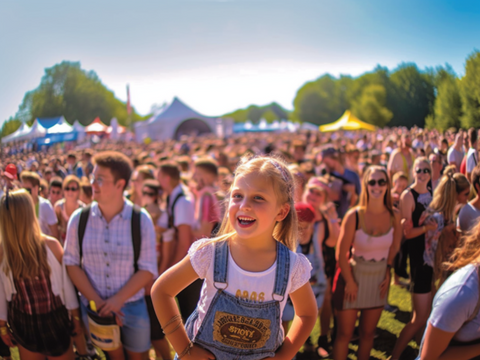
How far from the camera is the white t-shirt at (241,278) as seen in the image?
1.49 meters

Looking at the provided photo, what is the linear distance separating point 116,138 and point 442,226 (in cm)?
633

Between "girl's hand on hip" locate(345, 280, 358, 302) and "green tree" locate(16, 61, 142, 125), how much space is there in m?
3.88

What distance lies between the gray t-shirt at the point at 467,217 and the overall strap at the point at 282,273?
1990mm

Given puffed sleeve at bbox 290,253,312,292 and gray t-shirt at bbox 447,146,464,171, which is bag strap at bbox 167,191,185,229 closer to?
puffed sleeve at bbox 290,253,312,292

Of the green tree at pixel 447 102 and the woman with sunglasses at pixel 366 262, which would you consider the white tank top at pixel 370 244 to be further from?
the green tree at pixel 447 102

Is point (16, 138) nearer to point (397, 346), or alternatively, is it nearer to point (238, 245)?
point (238, 245)

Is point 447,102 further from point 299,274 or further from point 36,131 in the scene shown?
point 36,131

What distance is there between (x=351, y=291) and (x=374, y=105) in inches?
169

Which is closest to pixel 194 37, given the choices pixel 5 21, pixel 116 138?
pixel 5 21

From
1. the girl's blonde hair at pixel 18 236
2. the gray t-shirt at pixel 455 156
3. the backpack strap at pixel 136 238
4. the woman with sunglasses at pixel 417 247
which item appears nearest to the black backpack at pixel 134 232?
the backpack strap at pixel 136 238

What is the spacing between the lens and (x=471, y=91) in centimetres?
450

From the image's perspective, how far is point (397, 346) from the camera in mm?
3096

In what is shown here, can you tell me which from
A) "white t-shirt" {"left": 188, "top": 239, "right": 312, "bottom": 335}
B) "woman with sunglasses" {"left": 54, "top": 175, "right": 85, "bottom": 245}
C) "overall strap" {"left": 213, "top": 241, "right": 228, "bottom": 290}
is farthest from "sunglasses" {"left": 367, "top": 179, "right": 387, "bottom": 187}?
"woman with sunglasses" {"left": 54, "top": 175, "right": 85, "bottom": 245}

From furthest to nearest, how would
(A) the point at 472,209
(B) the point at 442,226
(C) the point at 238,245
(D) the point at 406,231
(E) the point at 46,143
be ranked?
(E) the point at 46,143 → (D) the point at 406,231 → (B) the point at 442,226 → (A) the point at 472,209 → (C) the point at 238,245
